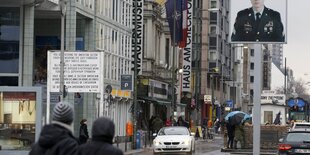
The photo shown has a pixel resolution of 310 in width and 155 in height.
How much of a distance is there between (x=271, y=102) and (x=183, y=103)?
3202cm

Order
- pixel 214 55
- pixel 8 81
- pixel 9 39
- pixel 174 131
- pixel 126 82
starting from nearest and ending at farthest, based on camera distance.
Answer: pixel 174 131, pixel 126 82, pixel 9 39, pixel 8 81, pixel 214 55

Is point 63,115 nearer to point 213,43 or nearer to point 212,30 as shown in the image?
point 213,43

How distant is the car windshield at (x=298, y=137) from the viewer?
74.2 ft

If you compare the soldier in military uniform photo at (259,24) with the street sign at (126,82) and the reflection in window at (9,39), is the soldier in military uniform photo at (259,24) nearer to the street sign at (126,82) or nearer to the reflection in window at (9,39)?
the street sign at (126,82)

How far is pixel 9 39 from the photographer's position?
1554 inches

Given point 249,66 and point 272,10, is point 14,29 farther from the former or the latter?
point 249,66

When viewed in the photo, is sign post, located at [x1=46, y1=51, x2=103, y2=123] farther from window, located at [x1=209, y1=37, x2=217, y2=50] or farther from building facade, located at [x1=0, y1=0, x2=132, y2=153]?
window, located at [x1=209, y1=37, x2=217, y2=50]

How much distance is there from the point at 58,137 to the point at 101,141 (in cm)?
40

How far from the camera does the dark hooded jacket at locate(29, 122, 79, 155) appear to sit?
677cm

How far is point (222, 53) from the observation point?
106 metres

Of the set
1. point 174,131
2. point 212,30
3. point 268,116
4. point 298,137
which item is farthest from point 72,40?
point 212,30

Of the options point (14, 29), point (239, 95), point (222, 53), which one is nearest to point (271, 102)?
point (14, 29)

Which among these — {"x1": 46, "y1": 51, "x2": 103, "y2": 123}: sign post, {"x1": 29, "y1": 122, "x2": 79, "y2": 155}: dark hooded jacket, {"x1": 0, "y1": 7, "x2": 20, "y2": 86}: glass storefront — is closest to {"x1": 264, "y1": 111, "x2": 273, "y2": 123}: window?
{"x1": 0, "y1": 7, "x2": 20, "y2": 86}: glass storefront

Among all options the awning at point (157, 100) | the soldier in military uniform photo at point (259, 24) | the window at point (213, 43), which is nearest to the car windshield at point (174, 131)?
the soldier in military uniform photo at point (259, 24)
